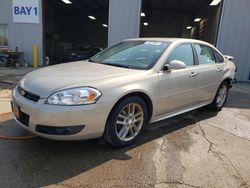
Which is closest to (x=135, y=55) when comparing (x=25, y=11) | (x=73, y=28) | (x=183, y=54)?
(x=183, y=54)

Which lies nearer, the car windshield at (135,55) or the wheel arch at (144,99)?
the wheel arch at (144,99)

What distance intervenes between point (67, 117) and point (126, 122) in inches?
36.0

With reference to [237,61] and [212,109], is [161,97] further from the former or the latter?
[237,61]

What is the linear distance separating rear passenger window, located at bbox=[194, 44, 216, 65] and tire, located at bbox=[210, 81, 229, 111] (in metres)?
0.71

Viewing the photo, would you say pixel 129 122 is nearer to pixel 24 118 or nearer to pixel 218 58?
pixel 24 118

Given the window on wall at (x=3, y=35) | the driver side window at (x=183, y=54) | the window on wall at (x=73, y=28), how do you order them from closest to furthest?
1. the driver side window at (x=183, y=54)
2. the window on wall at (x=3, y=35)
3. the window on wall at (x=73, y=28)

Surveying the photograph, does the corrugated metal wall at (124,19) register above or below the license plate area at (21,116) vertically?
above

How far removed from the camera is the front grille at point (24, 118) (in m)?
3.02

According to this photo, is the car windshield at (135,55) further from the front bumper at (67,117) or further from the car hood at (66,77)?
the front bumper at (67,117)

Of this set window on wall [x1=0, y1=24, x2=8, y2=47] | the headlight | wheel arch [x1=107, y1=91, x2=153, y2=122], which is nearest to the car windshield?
wheel arch [x1=107, y1=91, x2=153, y2=122]

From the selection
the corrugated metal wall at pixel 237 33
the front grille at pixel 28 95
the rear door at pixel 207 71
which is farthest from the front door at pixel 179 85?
the corrugated metal wall at pixel 237 33

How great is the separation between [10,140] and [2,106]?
187 centimetres

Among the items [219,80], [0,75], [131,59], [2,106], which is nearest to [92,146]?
[131,59]

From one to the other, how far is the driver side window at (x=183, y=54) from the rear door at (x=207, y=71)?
18 centimetres
